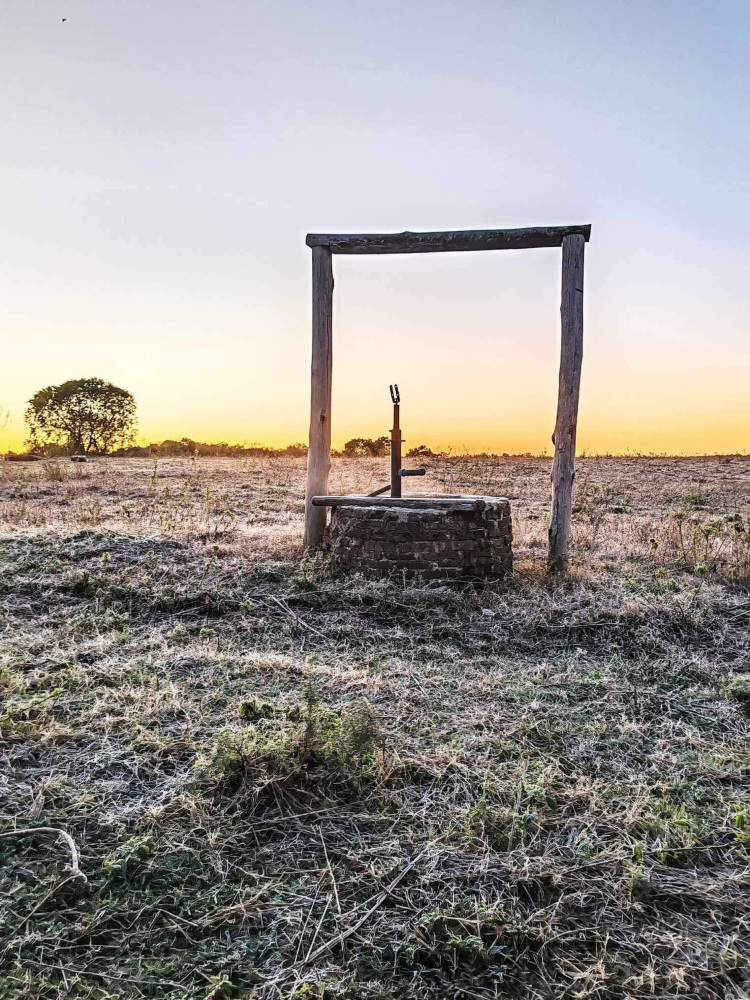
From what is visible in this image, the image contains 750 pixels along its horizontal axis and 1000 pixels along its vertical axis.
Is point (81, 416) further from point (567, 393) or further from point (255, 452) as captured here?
point (567, 393)

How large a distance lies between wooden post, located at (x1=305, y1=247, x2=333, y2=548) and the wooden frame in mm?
10

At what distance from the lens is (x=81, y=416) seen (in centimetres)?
2564

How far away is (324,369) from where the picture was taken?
285 inches

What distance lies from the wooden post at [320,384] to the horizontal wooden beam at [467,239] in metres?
0.53

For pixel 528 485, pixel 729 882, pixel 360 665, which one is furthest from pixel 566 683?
pixel 528 485

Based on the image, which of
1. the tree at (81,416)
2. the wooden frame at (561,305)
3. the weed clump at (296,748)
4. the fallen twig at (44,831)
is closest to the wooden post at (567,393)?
the wooden frame at (561,305)

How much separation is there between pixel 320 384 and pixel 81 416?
21.2 m

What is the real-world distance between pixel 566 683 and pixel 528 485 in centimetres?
1013

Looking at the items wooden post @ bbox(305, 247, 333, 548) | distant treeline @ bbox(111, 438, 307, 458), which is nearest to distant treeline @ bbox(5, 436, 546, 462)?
distant treeline @ bbox(111, 438, 307, 458)

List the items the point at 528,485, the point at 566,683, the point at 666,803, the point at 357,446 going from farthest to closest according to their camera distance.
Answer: the point at 357,446, the point at 528,485, the point at 566,683, the point at 666,803

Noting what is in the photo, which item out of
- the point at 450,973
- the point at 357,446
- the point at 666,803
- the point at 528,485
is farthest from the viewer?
the point at 357,446

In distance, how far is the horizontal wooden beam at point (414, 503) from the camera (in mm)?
6152

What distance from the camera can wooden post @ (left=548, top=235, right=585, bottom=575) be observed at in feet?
21.6

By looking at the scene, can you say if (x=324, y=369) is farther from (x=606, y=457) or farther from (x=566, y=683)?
(x=606, y=457)
